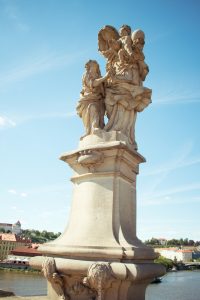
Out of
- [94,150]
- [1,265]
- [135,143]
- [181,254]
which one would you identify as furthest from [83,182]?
[181,254]

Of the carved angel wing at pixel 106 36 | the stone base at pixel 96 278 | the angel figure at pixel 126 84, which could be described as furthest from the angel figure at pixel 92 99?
the stone base at pixel 96 278

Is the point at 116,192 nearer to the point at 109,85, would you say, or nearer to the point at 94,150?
the point at 94,150

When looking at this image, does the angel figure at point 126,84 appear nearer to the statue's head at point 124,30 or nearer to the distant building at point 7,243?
the statue's head at point 124,30

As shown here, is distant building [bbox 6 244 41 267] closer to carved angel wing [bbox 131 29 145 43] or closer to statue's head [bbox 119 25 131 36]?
statue's head [bbox 119 25 131 36]

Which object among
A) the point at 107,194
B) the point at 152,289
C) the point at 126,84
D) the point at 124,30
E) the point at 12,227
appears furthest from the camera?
the point at 12,227

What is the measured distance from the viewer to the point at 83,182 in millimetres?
6020

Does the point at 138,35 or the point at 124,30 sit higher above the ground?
the point at 124,30

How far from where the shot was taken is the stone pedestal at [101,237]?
4.72 meters

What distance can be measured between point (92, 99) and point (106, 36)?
5.60 feet

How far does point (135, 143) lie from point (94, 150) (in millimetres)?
1125

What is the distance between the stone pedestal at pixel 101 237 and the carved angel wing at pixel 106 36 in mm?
2311

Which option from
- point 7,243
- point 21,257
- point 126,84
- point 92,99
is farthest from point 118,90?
point 7,243

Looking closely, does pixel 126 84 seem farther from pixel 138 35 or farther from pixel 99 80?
pixel 138 35

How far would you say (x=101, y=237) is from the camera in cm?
526
